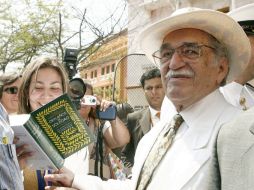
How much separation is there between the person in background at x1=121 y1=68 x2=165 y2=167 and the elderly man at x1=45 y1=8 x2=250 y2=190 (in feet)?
4.50

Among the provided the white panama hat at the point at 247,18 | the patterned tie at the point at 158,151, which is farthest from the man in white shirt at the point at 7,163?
the white panama hat at the point at 247,18

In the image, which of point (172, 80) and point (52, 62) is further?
point (52, 62)

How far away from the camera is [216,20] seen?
2236 millimetres

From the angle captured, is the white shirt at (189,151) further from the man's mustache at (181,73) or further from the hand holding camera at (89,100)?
the hand holding camera at (89,100)

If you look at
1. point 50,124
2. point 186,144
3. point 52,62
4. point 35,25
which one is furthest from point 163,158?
point 35,25

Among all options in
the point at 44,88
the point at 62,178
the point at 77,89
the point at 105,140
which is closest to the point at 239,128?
the point at 62,178

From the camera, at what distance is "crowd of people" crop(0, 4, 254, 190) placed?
1434 millimetres

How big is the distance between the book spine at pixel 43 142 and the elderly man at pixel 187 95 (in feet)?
0.60

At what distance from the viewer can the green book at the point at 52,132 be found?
6.15ft

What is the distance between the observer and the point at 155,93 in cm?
399

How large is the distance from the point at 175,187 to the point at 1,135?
863 mm

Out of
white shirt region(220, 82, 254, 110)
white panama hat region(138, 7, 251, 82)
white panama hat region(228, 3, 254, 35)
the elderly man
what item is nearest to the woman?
the elderly man

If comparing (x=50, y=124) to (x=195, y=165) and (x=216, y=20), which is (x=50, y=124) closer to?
(x=195, y=165)

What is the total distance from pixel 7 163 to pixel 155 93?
2.65 metres
